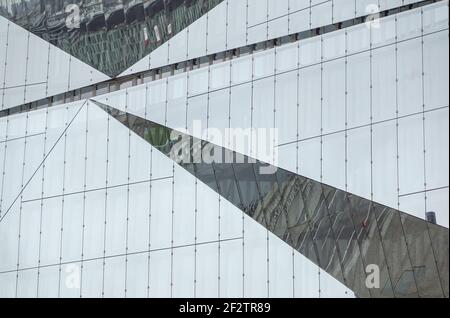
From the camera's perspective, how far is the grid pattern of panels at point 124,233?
1806cm

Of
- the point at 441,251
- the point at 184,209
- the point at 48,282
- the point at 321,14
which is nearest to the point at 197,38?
the point at 321,14

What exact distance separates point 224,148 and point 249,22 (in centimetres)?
217

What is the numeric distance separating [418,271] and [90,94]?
7231 millimetres

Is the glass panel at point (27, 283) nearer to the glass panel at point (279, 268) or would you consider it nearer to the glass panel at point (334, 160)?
the glass panel at point (279, 268)

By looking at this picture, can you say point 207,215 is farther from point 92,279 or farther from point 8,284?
point 8,284

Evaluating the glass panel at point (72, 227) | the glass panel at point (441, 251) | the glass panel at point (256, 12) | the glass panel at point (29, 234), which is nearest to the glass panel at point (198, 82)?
the glass panel at point (256, 12)

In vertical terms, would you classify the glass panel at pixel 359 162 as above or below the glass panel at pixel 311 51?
below

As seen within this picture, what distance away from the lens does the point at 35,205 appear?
20625 millimetres

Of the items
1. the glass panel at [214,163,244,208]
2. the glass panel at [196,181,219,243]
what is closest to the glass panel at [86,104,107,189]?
the glass panel at [196,181,219,243]

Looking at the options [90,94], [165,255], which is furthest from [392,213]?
[90,94]

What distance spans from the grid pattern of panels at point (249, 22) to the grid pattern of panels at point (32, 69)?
4.23 feet

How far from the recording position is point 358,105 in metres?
17.6

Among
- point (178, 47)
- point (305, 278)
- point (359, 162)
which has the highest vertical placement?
point (178, 47)
